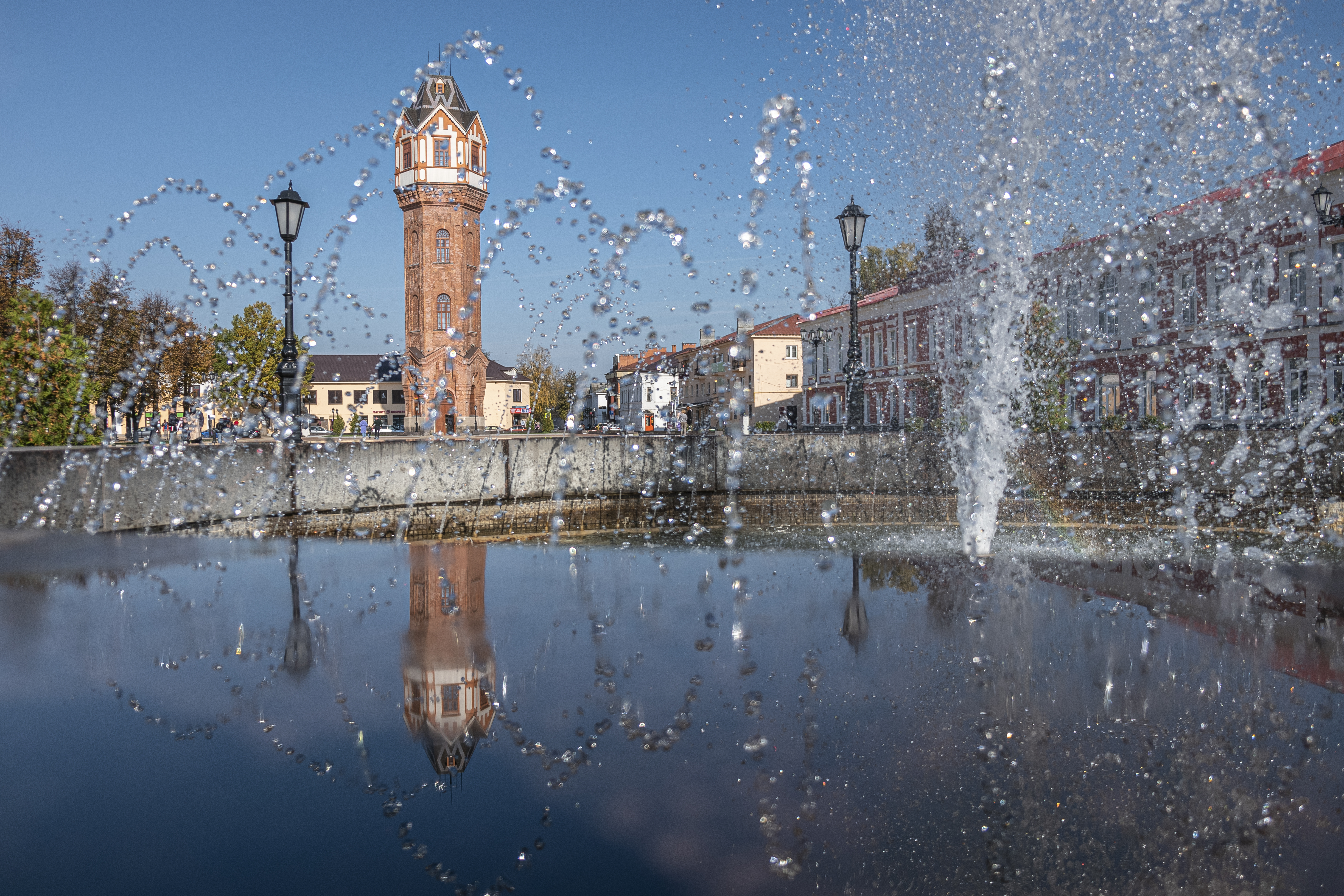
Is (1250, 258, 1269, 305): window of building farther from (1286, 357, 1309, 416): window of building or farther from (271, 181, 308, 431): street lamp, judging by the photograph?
(271, 181, 308, 431): street lamp

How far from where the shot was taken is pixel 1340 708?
3504mm

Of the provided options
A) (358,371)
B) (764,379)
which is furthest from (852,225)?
(358,371)

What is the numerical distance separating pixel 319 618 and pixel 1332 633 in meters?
5.81

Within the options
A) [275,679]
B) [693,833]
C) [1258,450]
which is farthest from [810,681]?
[1258,450]

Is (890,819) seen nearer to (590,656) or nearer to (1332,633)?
(590,656)

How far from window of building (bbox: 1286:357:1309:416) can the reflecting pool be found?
58.8 ft

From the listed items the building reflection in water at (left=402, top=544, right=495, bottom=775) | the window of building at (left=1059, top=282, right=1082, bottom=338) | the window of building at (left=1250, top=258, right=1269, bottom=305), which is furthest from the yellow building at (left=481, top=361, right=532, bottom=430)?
the building reflection in water at (left=402, top=544, right=495, bottom=775)

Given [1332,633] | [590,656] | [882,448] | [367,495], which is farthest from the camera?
[882,448]

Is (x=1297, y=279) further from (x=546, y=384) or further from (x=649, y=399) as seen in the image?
(x=546, y=384)

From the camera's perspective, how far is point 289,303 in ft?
40.4

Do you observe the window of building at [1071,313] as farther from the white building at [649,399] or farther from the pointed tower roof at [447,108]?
the pointed tower roof at [447,108]

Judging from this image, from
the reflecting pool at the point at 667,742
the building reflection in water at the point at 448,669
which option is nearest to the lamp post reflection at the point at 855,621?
the reflecting pool at the point at 667,742

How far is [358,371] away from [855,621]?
351ft

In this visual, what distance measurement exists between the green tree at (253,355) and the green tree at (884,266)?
45.8 meters
